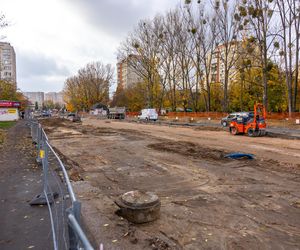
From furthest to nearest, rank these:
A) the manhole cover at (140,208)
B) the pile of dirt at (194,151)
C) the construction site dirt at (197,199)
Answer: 1. the pile of dirt at (194,151)
2. the manhole cover at (140,208)
3. the construction site dirt at (197,199)

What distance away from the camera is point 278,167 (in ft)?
37.7

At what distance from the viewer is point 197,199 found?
7.35 m

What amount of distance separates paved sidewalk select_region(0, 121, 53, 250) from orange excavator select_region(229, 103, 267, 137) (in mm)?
18266

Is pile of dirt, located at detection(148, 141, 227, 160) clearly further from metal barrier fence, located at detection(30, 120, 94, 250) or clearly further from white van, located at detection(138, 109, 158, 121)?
white van, located at detection(138, 109, 158, 121)

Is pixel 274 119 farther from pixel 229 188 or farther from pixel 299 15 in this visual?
pixel 229 188

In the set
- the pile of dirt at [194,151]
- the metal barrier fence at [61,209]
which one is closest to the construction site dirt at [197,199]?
the pile of dirt at [194,151]

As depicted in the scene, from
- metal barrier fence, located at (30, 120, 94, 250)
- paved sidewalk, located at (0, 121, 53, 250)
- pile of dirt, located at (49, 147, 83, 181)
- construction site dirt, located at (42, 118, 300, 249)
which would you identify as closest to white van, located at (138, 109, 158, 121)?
construction site dirt, located at (42, 118, 300, 249)

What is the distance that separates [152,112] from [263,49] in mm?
23982

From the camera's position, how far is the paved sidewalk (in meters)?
5.18

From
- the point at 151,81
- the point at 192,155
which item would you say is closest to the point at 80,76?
the point at 151,81

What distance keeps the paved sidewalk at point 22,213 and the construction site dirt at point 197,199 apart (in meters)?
0.88

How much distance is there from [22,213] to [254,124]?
2111 cm

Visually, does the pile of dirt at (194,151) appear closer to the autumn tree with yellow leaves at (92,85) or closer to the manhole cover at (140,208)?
the manhole cover at (140,208)

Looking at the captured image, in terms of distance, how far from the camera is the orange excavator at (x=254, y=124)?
78.9 ft
